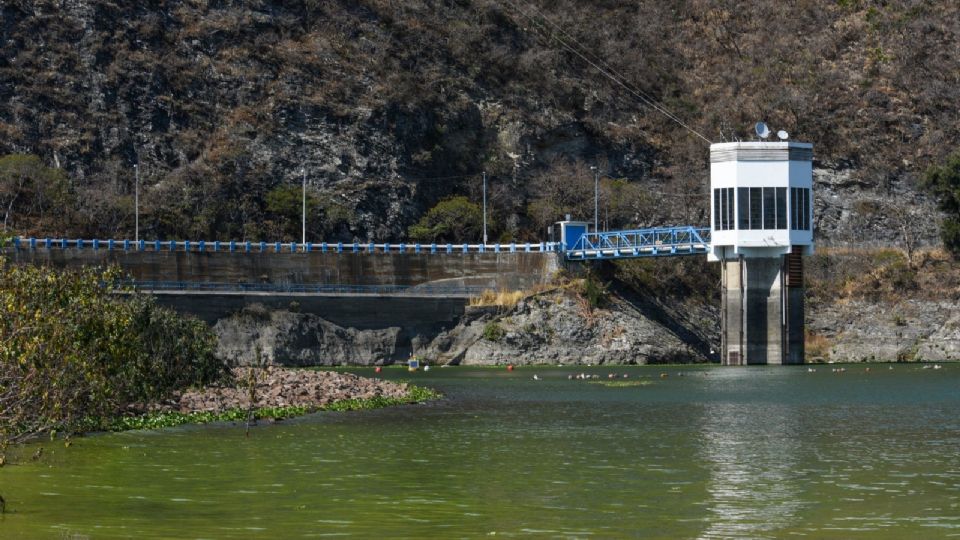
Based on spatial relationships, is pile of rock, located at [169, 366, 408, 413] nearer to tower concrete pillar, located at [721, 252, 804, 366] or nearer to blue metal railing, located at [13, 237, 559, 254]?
blue metal railing, located at [13, 237, 559, 254]

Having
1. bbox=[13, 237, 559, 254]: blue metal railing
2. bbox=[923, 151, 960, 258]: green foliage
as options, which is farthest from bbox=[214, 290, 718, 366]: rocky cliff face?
bbox=[923, 151, 960, 258]: green foliage

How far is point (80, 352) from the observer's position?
152 ft

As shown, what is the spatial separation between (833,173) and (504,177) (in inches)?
1223

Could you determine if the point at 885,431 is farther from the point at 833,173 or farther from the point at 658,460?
the point at 833,173

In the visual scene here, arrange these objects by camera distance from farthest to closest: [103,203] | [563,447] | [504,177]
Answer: [504,177] → [103,203] → [563,447]

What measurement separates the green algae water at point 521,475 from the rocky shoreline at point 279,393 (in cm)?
358

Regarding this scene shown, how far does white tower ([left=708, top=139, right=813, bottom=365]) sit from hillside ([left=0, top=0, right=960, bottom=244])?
2279 centimetres

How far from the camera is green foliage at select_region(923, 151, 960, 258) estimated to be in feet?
396

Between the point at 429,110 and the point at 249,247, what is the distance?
3227cm

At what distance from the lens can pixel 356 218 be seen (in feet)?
429

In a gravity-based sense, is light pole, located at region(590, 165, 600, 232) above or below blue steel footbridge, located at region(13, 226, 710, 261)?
above

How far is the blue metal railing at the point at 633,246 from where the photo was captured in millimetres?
114000

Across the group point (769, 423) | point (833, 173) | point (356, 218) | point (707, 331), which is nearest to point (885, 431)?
point (769, 423)

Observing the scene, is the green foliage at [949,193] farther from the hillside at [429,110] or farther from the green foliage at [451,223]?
the green foliage at [451,223]
